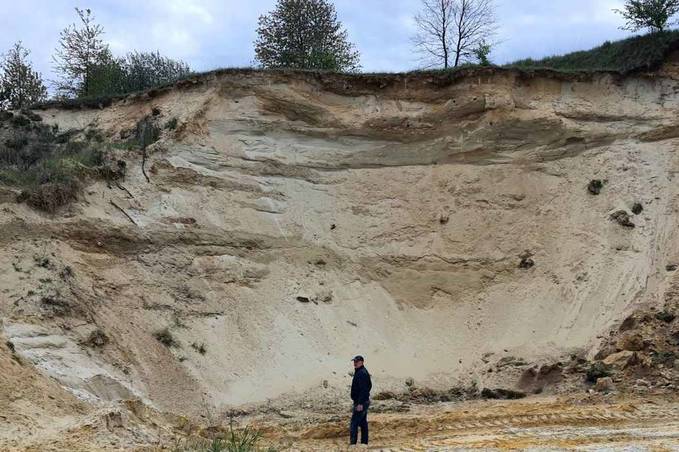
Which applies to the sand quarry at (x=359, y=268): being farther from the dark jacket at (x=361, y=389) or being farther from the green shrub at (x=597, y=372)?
the dark jacket at (x=361, y=389)

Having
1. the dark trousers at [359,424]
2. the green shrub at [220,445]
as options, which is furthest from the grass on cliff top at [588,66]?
the green shrub at [220,445]

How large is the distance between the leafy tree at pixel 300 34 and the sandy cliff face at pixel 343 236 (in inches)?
453

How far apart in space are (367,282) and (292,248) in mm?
1887

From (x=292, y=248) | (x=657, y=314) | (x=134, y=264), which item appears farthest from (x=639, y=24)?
(x=134, y=264)

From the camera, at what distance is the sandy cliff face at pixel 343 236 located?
530 inches

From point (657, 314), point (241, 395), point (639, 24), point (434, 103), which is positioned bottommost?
point (241, 395)

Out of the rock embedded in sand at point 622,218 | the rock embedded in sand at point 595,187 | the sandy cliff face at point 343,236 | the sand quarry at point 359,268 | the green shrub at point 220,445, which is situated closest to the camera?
the green shrub at point 220,445

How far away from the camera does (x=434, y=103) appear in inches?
759

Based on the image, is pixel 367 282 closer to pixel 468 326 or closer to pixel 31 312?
pixel 468 326

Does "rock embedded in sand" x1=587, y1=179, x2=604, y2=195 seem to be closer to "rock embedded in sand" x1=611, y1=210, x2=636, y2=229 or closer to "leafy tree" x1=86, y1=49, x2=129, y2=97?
"rock embedded in sand" x1=611, y1=210, x2=636, y2=229

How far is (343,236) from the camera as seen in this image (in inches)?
683

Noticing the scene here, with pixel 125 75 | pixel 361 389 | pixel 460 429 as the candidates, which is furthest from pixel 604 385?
pixel 125 75

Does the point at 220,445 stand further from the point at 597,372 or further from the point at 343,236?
the point at 343,236

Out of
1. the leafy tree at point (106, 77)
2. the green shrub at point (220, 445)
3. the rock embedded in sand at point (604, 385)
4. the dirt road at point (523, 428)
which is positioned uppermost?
the leafy tree at point (106, 77)
